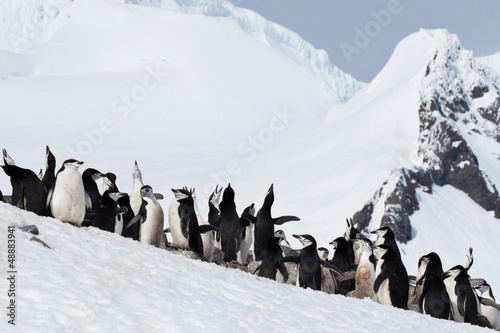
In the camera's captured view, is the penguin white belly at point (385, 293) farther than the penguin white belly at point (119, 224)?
No

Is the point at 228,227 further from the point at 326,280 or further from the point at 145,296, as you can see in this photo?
the point at 145,296

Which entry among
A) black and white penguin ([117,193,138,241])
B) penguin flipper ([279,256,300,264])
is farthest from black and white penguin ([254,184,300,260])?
black and white penguin ([117,193,138,241])

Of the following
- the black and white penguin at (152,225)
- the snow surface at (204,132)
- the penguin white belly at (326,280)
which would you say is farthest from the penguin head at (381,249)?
the black and white penguin at (152,225)

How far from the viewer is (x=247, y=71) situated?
328ft

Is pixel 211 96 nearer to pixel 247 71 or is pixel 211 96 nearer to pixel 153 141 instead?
pixel 247 71

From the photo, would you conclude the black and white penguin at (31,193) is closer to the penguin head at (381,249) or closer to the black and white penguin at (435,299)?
the penguin head at (381,249)

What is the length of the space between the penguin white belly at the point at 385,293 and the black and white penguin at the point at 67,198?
12.9 ft

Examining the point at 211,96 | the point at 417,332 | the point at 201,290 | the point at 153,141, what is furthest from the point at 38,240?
the point at 211,96

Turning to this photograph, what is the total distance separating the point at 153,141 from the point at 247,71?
31.7 metres

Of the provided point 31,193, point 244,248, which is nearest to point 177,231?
point 244,248

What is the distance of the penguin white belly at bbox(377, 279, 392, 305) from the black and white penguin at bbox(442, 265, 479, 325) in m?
0.97

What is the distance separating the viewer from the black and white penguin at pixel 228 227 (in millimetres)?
10750

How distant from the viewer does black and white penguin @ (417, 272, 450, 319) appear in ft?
26.3

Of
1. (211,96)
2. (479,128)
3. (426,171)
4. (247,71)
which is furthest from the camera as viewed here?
(247,71)
